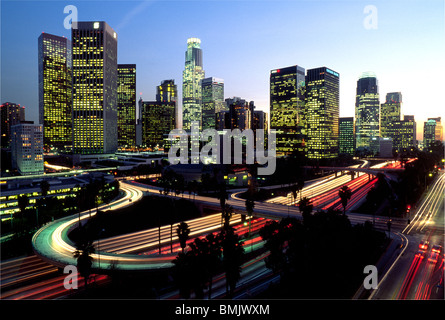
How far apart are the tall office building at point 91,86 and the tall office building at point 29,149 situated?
40271 mm

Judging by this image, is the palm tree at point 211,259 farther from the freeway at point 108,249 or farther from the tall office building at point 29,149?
the tall office building at point 29,149

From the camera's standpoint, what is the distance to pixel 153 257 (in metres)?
31.5

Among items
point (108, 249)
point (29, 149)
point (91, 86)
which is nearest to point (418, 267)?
point (108, 249)

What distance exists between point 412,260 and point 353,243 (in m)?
7.49

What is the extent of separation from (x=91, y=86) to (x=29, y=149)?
181 ft

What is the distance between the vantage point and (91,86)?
148 metres

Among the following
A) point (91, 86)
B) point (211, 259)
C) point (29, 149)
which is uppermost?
point (91, 86)

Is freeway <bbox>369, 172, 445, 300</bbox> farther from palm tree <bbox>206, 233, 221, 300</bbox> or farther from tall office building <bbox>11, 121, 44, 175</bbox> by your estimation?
tall office building <bbox>11, 121, 44, 175</bbox>

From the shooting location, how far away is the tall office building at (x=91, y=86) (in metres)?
146
